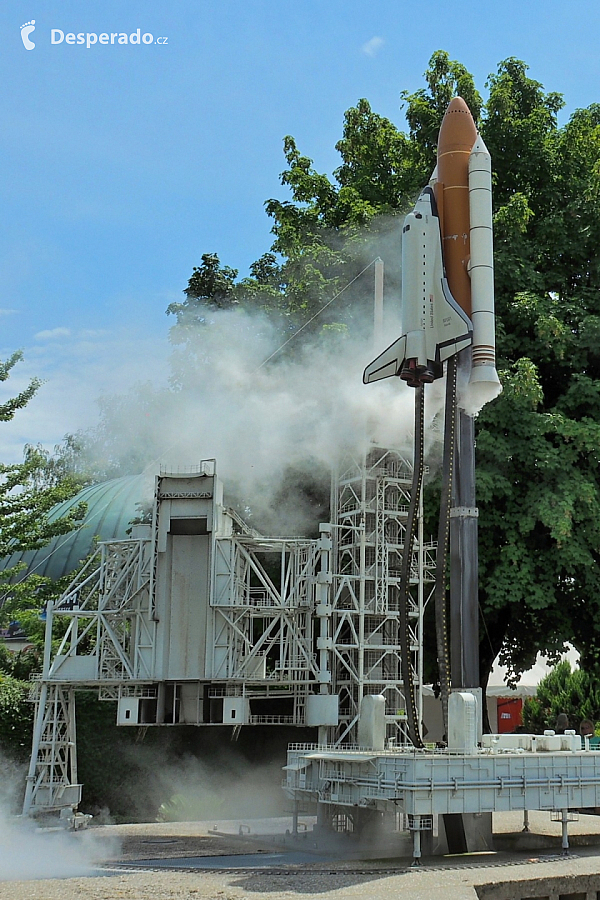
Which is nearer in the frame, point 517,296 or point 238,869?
point 238,869

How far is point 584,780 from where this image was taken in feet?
65.7

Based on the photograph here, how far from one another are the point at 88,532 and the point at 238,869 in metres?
31.2

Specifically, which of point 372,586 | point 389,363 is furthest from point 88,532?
point 389,363

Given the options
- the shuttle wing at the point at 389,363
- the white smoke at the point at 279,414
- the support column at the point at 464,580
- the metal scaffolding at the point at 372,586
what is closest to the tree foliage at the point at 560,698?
the metal scaffolding at the point at 372,586

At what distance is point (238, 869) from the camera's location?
17.9 m

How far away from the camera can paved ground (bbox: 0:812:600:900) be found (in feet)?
49.2

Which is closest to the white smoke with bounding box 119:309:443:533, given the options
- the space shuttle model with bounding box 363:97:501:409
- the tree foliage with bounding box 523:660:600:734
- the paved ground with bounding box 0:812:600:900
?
the space shuttle model with bounding box 363:97:501:409

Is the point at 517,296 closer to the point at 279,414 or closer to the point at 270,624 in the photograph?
the point at 279,414

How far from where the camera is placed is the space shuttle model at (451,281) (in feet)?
74.6

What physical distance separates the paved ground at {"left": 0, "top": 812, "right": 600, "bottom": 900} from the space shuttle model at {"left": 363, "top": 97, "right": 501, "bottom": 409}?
9998 mm

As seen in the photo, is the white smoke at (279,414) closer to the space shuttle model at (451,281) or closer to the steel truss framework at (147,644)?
the steel truss framework at (147,644)

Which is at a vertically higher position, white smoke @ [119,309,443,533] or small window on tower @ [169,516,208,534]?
white smoke @ [119,309,443,533]

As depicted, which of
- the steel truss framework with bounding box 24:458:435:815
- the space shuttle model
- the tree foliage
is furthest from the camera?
the tree foliage

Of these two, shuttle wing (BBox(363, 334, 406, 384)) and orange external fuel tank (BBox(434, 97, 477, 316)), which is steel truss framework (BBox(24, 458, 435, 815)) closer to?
shuttle wing (BBox(363, 334, 406, 384))
